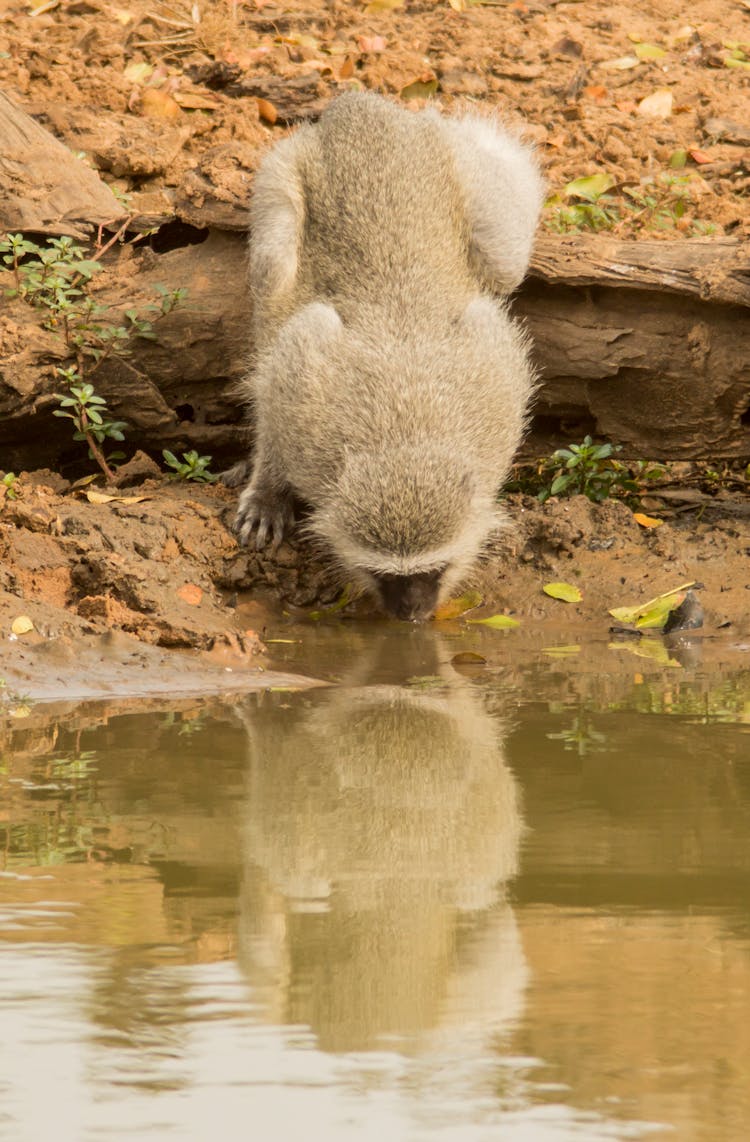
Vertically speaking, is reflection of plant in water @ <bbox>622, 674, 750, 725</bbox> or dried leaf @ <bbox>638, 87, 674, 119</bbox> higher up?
dried leaf @ <bbox>638, 87, 674, 119</bbox>

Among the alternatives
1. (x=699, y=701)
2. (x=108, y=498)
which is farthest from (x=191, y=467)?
(x=699, y=701)

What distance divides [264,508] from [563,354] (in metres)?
1.49

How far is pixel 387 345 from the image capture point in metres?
6.27

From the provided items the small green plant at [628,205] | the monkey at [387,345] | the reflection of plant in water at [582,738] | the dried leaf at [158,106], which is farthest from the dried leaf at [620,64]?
the reflection of plant in water at [582,738]

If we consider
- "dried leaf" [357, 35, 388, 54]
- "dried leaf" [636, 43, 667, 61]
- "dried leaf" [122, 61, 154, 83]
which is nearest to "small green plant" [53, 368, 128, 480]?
"dried leaf" [122, 61, 154, 83]

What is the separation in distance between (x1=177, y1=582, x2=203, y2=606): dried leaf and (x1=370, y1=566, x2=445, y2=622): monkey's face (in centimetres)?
70

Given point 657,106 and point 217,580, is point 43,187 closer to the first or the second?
point 217,580

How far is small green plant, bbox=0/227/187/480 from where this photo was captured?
22.3ft

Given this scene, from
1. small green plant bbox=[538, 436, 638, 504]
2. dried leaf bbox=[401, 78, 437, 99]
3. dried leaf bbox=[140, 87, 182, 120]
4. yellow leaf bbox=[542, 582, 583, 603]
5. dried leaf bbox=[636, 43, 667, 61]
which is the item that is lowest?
yellow leaf bbox=[542, 582, 583, 603]

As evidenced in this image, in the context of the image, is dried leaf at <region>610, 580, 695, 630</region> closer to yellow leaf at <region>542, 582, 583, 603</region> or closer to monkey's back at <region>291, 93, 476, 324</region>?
yellow leaf at <region>542, 582, 583, 603</region>

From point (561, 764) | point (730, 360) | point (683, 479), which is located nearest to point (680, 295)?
point (730, 360)

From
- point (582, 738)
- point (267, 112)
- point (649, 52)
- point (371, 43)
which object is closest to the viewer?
point (582, 738)

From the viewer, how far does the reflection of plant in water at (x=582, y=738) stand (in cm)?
427

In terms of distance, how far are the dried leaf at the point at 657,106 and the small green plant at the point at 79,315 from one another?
4.13 meters
